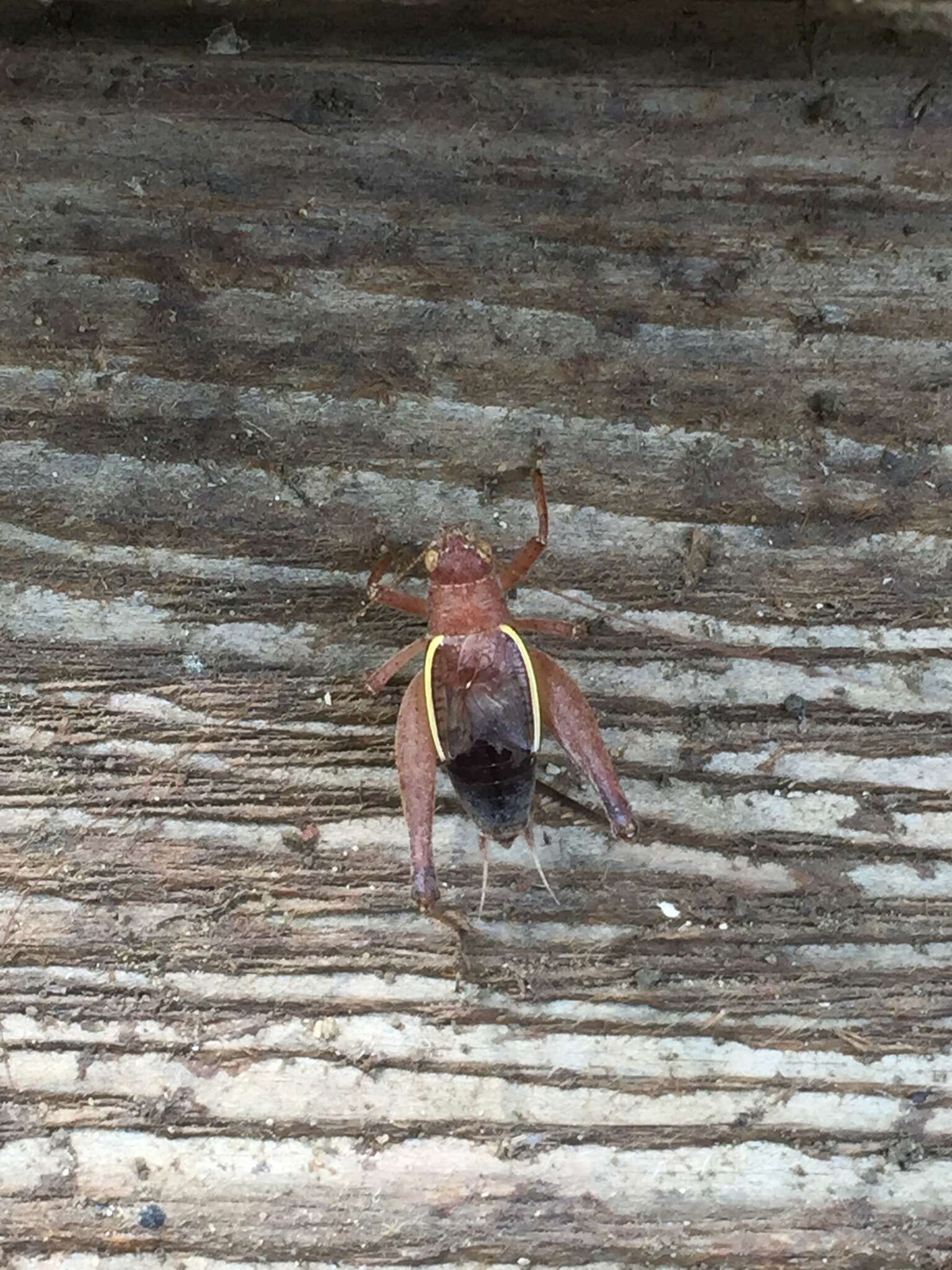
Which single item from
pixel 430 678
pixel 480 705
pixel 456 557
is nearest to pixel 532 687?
pixel 480 705

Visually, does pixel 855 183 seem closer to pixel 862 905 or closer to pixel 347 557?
pixel 347 557

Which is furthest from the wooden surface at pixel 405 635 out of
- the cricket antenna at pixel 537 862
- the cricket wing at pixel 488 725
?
the cricket wing at pixel 488 725

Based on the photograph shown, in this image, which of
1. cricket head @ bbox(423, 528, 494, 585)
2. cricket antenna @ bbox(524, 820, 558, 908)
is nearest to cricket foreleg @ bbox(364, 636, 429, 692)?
cricket head @ bbox(423, 528, 494, 585)

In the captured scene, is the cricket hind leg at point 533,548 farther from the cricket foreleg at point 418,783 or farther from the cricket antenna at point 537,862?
the cricket antenna at point 537,862

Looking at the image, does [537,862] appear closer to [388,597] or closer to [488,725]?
[488,725]

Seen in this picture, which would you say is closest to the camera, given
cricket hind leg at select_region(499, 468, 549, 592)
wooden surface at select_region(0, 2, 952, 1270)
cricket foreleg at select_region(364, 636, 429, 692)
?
wooden surface at select_region(0, 2, 952, 1270)

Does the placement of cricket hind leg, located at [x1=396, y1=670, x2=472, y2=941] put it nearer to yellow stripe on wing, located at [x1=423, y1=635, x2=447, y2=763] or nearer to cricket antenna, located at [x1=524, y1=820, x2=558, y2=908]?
yellow stripe on wing, located at [x1=423, y1=635, x2=447, y2=763]

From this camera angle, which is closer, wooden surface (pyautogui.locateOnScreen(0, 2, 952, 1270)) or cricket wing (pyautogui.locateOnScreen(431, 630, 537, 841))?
wooden surface (pyautogui.locateOnScreen(0, 2, 952, 1270))
